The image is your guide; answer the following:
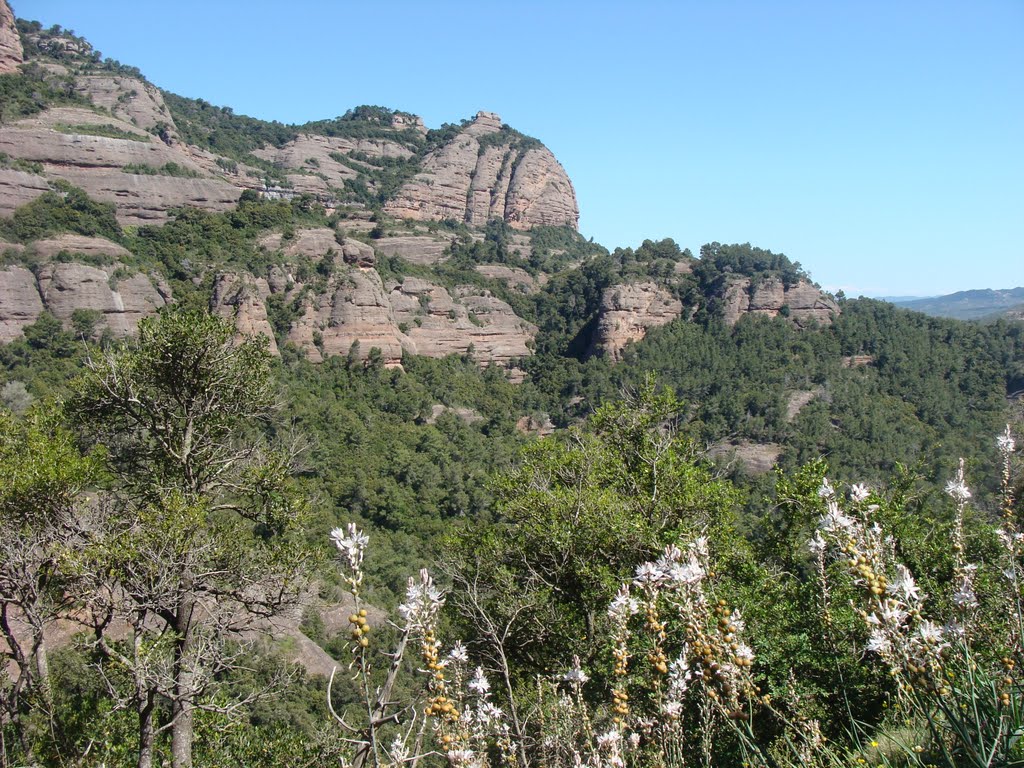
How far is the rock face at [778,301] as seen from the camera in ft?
229

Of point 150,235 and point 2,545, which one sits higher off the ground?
point 150,235

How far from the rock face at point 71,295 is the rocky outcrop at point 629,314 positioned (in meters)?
44.4

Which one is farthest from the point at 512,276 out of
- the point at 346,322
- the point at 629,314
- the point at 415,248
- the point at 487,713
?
the point at 487,713

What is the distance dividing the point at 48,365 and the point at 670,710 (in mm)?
44211

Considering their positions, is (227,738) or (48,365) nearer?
(227,738)

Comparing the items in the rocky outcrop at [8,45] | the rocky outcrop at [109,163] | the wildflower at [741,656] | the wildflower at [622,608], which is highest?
the rocky outcrop at [8,45]

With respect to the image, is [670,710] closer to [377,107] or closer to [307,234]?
[307,234]

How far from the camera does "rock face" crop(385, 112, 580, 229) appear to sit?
4454 inches

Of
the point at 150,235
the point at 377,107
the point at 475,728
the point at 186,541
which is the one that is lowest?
the point at 186,541

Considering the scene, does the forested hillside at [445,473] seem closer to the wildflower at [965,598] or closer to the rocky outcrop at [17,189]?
the wildflower at [965,598]

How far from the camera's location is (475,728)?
398cm

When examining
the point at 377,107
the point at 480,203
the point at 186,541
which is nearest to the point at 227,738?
the point at 186,541

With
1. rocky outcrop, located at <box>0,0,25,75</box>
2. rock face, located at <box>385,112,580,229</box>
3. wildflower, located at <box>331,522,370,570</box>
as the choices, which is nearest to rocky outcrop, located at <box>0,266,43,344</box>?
rocky outcrop, located at <box>0,0,25,75</box>

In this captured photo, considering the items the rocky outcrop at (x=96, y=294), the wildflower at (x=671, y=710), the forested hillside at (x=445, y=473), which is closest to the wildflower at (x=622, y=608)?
the forested hillside at (x=445, y=473)
